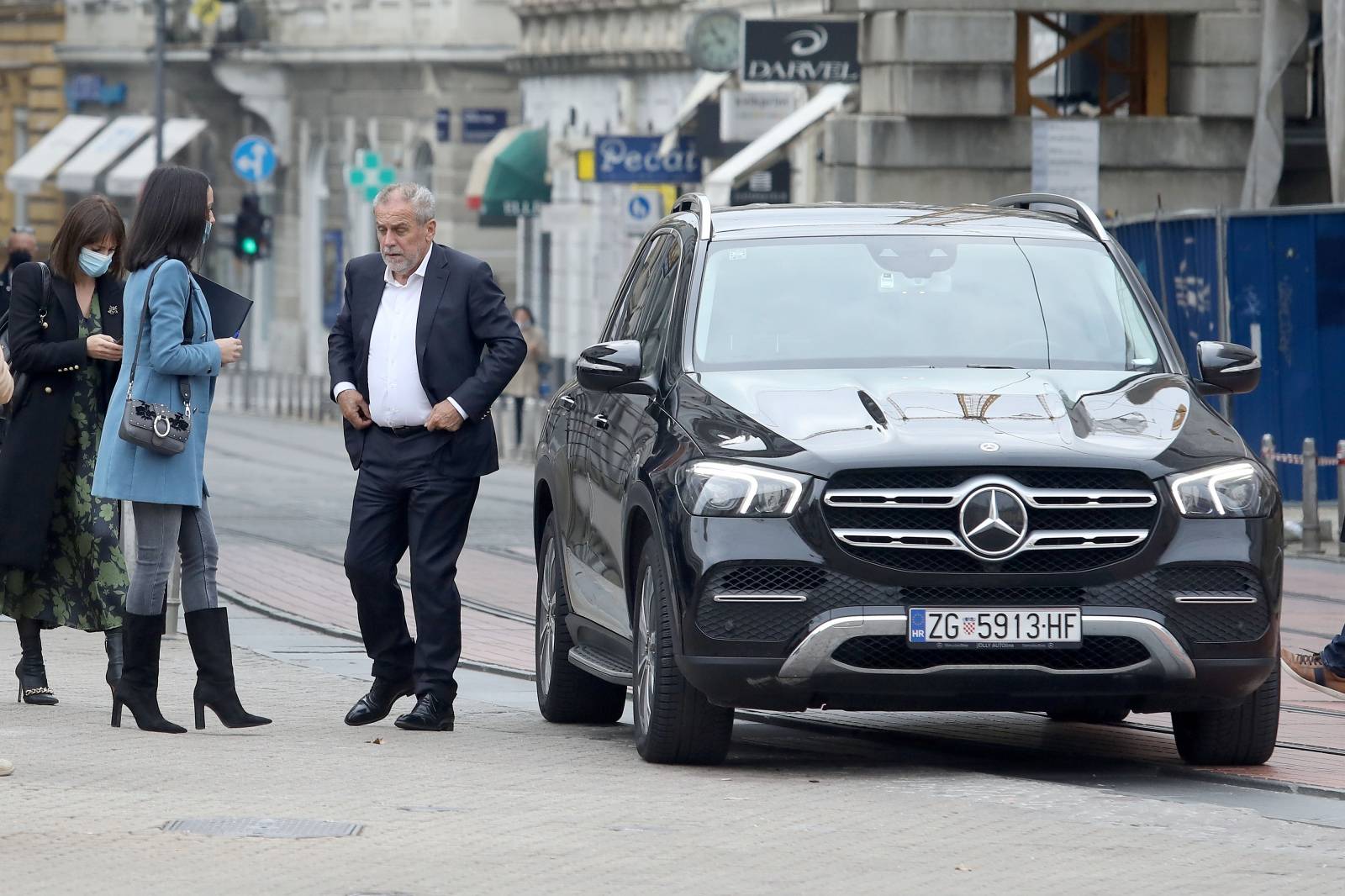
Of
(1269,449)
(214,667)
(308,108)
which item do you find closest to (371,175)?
(308,108)

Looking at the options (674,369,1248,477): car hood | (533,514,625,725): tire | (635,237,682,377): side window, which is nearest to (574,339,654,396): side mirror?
(635,237,682,377): side window

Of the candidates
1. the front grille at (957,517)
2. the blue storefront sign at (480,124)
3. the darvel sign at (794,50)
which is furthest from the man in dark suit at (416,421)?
the blue storefront sign at (480,124)

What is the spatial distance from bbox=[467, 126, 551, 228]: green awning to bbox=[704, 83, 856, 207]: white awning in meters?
15.4

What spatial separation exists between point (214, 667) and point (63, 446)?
4.05 ft

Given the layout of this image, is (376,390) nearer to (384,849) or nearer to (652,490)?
(652,490)

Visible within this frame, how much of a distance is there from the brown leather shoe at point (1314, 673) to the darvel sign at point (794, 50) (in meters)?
17.6

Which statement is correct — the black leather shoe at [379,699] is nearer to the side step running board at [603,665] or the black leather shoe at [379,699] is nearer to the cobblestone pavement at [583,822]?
the cobblestone pavement at [583,822]

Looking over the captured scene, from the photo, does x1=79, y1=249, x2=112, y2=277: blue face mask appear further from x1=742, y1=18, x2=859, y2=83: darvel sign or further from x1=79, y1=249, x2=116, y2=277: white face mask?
x1=742, y1=18, x2=859, y2=83: darvel sign

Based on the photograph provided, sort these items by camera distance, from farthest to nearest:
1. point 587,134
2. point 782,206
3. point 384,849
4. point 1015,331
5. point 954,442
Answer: point 587,134 → point 782,206 → point 1015,331 → point 954,442 → point 384,849

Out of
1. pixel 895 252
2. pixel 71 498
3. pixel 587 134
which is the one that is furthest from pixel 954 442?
pixel 587 134

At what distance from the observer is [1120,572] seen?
8445 millimetres

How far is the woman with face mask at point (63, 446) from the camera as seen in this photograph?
10.4m

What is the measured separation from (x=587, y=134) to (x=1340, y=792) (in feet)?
128

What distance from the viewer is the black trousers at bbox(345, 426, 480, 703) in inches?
394
